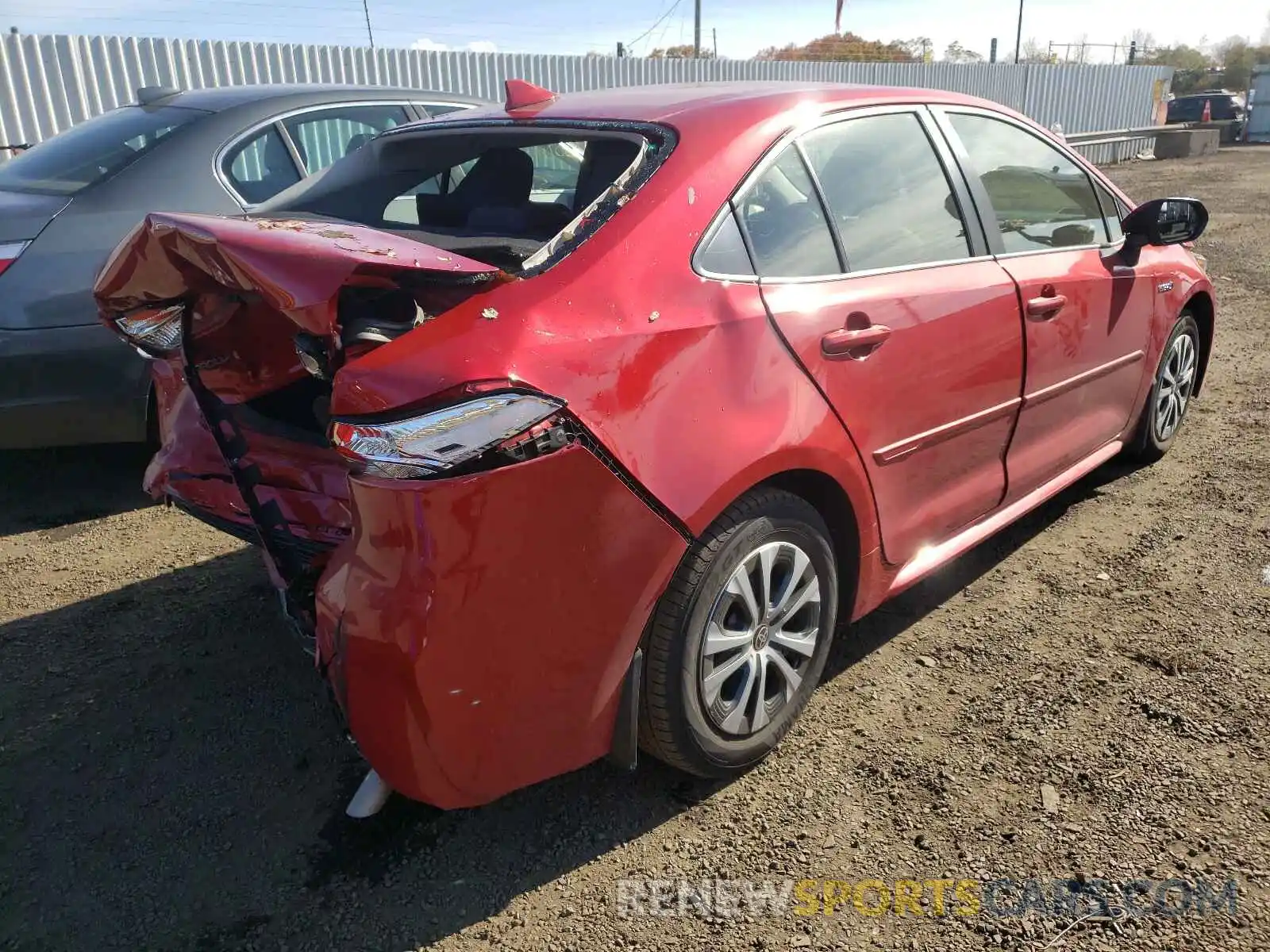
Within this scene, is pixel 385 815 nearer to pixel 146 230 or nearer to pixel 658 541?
pixel 658 541

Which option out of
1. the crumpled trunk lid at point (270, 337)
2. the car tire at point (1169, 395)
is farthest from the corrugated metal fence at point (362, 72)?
the crumpled trunk lid at point (270, 337)

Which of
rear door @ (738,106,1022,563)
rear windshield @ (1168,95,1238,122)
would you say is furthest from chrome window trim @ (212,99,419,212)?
rear windshield @ (1168,95,1238,122)

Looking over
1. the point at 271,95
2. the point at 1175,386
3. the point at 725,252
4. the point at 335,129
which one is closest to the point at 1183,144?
the point at 1175,386

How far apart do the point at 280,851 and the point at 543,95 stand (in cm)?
226

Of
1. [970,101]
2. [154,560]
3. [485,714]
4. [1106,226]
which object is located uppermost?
[970,101]

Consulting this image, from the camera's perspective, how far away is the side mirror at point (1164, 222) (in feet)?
12.1

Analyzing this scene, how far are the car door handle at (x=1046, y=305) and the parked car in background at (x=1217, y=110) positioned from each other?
3631 cm

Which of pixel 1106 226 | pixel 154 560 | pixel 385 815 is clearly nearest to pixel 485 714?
pixel 385 815

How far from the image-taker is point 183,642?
3242mm

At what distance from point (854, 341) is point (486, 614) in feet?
3.94

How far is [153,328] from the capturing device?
245cm

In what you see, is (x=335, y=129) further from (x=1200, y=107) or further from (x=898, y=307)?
(x=1200, y=107)

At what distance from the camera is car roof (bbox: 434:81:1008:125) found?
2.52 m

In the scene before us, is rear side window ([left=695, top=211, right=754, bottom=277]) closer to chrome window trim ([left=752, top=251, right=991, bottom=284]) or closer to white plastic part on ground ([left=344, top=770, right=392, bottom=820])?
chrome window trim ([left=752, top=251, right=991, bottom=284])
